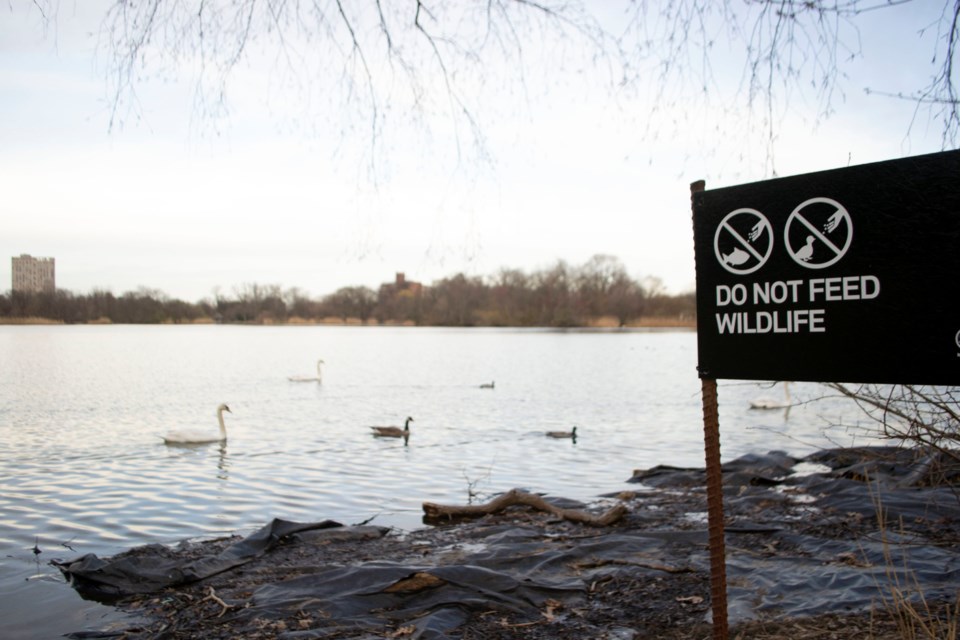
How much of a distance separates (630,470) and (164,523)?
304 inches

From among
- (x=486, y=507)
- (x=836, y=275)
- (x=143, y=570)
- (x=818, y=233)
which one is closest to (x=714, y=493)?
(x=836, y=275)

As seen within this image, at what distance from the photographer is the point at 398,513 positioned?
1020 cm

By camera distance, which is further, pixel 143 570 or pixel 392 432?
pixel 392 432

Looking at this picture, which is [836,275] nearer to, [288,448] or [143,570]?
[143,570]

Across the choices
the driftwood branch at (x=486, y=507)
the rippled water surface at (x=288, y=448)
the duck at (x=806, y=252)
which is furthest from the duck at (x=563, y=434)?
the duck at (x=806, y=252)

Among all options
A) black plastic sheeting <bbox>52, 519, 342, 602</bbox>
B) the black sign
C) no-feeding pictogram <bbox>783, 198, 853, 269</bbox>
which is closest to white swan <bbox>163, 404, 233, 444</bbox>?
black plastic sheeting <bbox>52, 519, 342, 602</bbox>

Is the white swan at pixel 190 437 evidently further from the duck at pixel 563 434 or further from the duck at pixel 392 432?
the duck at pixel 563 434

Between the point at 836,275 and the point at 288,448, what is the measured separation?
1420cm

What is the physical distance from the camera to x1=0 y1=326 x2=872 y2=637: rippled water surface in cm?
933

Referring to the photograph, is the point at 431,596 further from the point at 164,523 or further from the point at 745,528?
the point at 164,523

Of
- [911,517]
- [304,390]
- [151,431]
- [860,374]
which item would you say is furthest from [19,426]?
[860,374]

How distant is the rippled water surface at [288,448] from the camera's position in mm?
9328

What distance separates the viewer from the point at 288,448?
15891mm

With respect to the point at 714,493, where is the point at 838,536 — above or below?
below
